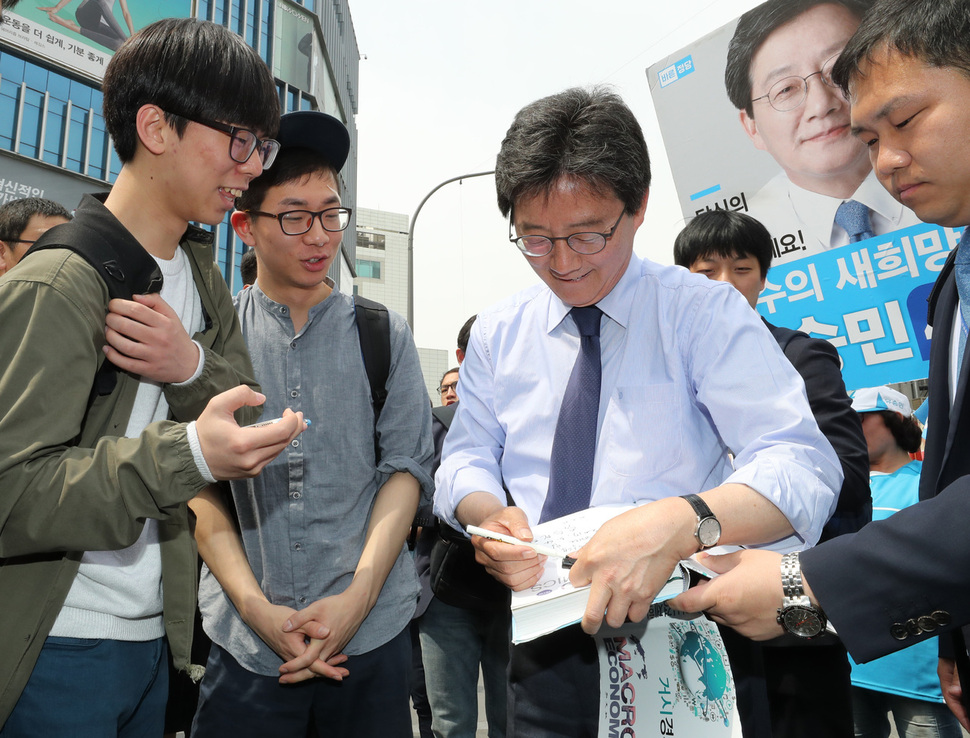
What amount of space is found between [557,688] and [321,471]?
1.02 m

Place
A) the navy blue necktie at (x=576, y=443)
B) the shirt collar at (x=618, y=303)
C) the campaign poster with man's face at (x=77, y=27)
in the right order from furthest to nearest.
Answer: the campaign poster with man's face at (x=77, y=27)
the shirt collar at (x=618, y=303)
the navy blue necktie at (x=576, y=443)

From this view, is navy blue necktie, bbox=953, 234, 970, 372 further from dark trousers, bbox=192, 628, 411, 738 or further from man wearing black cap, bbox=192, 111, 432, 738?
dark trousers, bbox=192, 628, 411, 738

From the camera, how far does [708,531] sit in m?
1.23

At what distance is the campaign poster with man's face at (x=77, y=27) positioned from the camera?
23766 millimetres

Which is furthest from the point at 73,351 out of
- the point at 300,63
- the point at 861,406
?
the point at 300,63

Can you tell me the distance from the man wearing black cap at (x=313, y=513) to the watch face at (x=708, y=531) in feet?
3.75

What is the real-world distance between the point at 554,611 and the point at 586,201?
1.02 m

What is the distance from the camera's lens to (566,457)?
1.61 m

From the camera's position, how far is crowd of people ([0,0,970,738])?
123cm

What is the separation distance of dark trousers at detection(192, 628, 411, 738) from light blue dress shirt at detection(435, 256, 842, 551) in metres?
0.63

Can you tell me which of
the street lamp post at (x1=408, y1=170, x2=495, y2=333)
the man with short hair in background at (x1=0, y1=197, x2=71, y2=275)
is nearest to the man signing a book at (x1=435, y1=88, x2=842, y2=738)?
the man with short hair in background at (x1=0, y1=197, x2=71, y2=275)

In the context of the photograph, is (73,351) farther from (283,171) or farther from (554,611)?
(283,171)

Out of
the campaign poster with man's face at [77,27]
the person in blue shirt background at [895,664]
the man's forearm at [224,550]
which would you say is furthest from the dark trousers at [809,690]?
the campaign poster with man's face at [77,27]

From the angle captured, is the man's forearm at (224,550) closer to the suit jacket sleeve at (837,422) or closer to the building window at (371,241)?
the suit jacket sleeve at (837,422)
